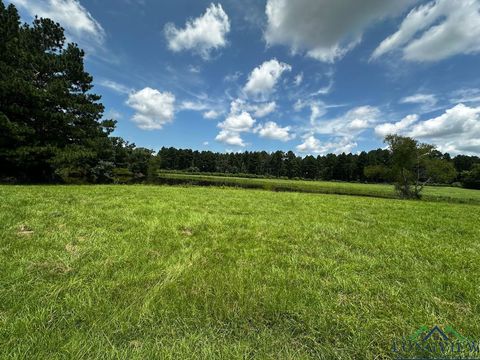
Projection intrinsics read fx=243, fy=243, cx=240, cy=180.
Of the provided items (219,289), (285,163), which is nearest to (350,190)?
(219,289)

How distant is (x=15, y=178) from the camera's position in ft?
72.0

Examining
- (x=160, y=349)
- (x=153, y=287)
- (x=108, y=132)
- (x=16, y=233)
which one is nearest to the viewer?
(x=160, y=349)

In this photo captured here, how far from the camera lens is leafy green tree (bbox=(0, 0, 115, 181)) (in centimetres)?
1864

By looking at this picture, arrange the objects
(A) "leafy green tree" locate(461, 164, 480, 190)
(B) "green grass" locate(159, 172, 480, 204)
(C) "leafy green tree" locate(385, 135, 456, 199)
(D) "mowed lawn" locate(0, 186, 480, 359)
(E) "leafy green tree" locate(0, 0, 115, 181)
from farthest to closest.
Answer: (A) "leafy green tree" locate(461, 164, 480, 190) < (B) "green grass" locate(159, 172, 480, 204) < (C) "leafy green tree" locate(385, 135, 456, 199) < (E) "leafy green tree" locate(0, 0, 115, 181) < (D) "mowed lawn" locate(0, 186, 480, 359)

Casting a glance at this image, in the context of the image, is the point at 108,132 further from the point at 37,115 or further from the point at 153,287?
the point at 153,287

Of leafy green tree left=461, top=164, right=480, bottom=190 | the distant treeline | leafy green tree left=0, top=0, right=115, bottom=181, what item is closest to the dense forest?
leafy green tree left=0, top=0, right=115, bottom=181

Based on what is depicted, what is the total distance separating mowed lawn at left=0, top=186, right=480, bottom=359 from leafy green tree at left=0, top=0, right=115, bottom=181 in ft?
49.3

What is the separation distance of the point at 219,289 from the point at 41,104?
2341cm

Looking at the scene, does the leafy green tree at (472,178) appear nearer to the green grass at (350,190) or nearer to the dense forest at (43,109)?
the green grass at (350,190)

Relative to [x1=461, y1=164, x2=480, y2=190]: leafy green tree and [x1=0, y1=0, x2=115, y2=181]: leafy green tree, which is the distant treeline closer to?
[x1=461, y1=164, x2=480, y2=190]: leafy green tree

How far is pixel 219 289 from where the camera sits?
409cm

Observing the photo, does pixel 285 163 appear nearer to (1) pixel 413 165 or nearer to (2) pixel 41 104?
(1) pixel 413 165

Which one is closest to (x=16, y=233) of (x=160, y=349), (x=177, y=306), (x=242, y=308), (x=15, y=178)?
(x=177, y=306)

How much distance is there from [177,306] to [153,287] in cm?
71
